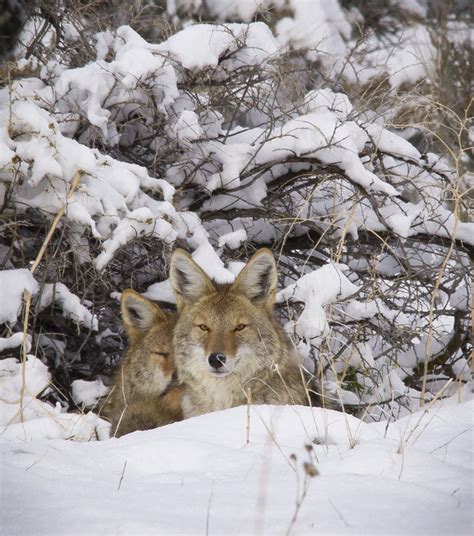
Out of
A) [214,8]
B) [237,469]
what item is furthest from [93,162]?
[214,8]

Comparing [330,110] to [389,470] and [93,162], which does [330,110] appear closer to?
[93,162]

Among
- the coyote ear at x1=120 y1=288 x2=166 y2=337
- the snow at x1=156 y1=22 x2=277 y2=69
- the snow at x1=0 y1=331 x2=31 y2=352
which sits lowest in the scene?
the snow at x1=0 y1=331 x2=31 y2=352

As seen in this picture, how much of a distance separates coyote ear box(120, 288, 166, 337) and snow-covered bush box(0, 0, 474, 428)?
0.98 feet

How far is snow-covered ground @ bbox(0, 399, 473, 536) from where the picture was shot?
3.04 metres

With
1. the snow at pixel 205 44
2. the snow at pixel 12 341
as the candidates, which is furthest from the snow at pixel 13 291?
the snow at pixel 205 44

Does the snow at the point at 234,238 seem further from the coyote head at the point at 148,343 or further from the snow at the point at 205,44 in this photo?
the snow at the point at 205,44

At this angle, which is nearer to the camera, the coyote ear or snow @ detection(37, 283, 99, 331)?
snow @ detection(37, 283, 99, 331)

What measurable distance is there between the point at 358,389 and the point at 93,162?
10.3ft

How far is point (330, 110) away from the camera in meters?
7.36

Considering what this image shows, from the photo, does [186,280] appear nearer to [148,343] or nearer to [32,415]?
[148,343]

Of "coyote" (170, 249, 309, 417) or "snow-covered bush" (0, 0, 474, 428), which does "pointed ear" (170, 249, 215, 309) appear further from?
"snow-covered bush" (0, 0, 474, 428)

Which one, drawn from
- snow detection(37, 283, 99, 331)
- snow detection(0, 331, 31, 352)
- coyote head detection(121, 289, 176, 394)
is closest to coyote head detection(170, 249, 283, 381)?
coyote head detection(121, 289, 176, 394)

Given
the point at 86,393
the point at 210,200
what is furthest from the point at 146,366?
the point at 210,200

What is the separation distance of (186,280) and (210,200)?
40.7 inches
